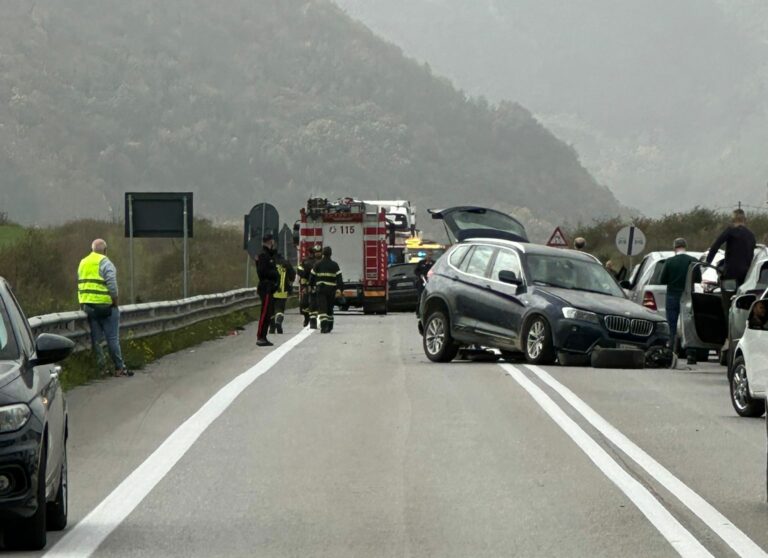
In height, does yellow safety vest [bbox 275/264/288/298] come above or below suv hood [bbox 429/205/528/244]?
below

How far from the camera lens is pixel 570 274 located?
964 inches

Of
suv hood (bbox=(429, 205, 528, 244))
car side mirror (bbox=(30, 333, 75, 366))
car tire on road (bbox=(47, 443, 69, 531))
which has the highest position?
suv hood (bbox=(429, 205, 528, 244))

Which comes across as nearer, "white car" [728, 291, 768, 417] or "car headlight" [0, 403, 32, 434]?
"car headlight" [0, 403, 32, 434]

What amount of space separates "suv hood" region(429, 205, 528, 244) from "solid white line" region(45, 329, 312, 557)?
75.0ft

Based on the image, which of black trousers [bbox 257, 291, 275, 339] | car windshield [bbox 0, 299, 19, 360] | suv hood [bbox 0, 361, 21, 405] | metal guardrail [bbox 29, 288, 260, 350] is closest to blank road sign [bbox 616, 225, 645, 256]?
metal guardrail [bbox 29, 288, 260, 350]

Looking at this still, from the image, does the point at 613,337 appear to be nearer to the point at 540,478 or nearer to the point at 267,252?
the point at 267,252

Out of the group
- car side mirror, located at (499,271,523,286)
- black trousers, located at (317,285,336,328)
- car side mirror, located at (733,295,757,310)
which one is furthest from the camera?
black trousers, located at (317,285,336,328)

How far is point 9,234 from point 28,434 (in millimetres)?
63410

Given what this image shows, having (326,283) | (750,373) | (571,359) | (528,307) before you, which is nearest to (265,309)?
(326,283)

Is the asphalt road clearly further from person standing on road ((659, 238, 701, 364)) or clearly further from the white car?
person standing on road ((659, 238, 701, 364))

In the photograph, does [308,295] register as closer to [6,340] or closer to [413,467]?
[413,467]

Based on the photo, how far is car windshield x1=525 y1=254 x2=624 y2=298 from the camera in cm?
2414

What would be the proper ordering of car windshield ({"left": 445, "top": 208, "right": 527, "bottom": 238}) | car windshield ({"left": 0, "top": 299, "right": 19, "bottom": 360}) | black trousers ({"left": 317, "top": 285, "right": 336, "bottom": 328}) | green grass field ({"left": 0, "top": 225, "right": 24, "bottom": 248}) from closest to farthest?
car windshield ({"left": 0, "top": 299, "right": 19, "bottom": 360}), black trousers ({"left": 317, "top": 285, "right": 336, "bottom": 328}), car windshield ({"left": 445, "top": 208, "right": 527, "bottom": 238}), green grass field ({"left": 0, "top": 225, "right": 24, "bottom": 248})

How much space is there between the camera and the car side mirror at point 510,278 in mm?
23844
